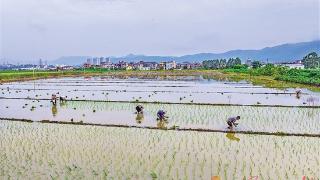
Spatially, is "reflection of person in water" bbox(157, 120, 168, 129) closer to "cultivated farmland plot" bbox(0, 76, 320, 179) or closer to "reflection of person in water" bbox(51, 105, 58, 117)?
"cultivated farmland plot" bbox(0, 76, 320, 179)

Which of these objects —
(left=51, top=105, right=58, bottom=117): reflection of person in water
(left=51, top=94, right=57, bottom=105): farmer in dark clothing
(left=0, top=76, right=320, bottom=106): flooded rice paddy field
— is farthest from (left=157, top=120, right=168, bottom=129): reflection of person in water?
(left=51, top=94, right=57, bottom=105): farmer in dark clothing

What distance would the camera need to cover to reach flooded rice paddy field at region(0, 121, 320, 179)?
285 inches

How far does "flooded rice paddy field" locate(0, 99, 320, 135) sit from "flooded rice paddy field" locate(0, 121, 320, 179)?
135 centimetres

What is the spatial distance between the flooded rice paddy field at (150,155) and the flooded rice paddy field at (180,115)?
135 centimetres

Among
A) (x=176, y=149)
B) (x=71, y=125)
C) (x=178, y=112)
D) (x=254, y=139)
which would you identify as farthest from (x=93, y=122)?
(x=254, y=139)

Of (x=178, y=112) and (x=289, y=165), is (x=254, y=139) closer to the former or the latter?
(x=289, y=165)

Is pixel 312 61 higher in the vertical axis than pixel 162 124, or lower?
higher

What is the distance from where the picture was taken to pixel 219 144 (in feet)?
31.0

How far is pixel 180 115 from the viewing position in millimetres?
14148

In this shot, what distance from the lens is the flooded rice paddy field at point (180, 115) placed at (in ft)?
39.5

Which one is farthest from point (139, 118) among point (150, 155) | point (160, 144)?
point (150, 155)

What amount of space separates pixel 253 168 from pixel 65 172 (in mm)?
3588

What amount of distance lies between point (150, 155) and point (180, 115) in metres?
5.75

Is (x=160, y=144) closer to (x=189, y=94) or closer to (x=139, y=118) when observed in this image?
(x=139, y=118)
